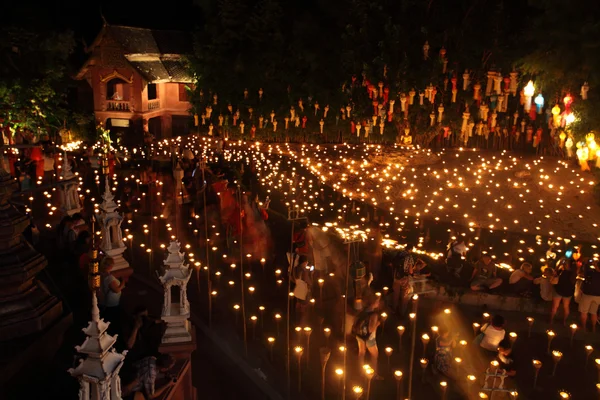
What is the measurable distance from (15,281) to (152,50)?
2096 cm

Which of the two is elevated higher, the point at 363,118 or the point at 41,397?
the point at 363,118

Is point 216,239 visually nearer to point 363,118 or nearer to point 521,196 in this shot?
point 363,118

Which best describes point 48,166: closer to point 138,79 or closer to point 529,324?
point 138,79

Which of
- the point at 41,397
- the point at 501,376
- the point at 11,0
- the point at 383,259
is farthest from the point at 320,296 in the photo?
the point at 11,0

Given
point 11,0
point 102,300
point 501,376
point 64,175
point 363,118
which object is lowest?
point 501,376

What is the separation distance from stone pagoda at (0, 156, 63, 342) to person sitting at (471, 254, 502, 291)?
25.6 feet

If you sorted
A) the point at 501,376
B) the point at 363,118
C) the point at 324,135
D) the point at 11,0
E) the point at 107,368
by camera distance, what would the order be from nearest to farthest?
the point at 107,368, the point at 501,376, the point at 363,118, the point at 324,135, the point at 11,0

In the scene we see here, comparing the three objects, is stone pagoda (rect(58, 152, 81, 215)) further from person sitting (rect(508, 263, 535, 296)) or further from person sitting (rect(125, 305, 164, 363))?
person sitting (rect(508, 263, 535, 296))

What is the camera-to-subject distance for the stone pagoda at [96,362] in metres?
4.46

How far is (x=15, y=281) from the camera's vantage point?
6277 millimetres

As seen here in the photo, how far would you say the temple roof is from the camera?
23.9 metres

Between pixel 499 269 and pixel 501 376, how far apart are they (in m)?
4.95

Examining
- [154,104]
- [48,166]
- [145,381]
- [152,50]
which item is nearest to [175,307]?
[145,381]

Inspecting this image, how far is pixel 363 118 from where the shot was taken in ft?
62.9
